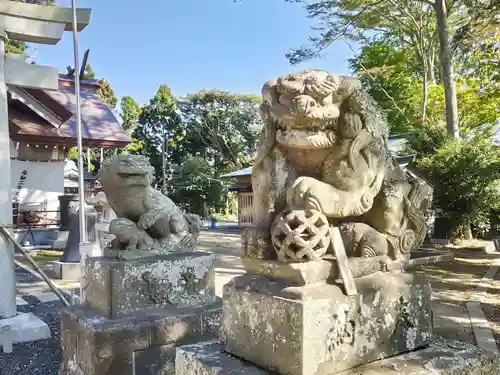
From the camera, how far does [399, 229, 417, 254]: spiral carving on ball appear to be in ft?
6.32

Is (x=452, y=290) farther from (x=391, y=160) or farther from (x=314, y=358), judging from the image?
(x=314, y=358)

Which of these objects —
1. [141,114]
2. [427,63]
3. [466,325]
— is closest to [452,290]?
[466,325]

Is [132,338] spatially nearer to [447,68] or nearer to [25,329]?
[25,329]

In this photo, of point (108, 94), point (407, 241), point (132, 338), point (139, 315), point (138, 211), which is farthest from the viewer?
point (108, 94)

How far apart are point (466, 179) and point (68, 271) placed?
9788 millimetres

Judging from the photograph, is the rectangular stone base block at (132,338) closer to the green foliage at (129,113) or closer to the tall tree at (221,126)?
the tall tree at (221,126)

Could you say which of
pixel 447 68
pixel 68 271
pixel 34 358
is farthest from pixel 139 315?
pixel 447 68

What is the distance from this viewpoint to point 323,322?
1526mm

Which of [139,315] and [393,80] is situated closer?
[139,315]

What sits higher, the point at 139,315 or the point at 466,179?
the point at 466,179

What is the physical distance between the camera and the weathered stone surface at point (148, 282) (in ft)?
9.99

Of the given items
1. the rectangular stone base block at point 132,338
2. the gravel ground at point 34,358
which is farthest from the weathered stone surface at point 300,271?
the gravel ground at point 34,358

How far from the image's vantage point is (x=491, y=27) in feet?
31.1

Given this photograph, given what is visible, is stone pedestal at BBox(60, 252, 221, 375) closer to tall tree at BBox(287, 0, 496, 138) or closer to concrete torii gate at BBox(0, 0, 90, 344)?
concrete torii gate at BBox(0, 0, 90, 344)
